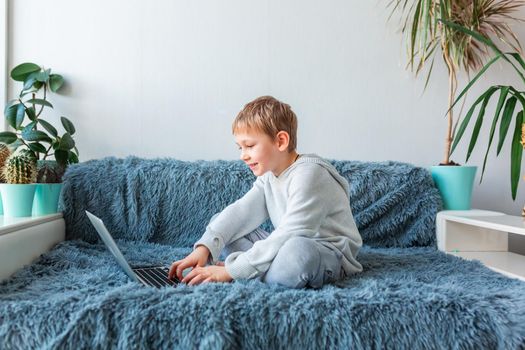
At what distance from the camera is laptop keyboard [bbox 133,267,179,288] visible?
1.05 meters

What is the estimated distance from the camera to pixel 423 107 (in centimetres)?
190

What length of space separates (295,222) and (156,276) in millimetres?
378

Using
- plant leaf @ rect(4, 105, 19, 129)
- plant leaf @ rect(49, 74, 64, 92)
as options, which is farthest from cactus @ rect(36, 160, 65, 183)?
plant leaf @ rect(49, 74, 64, 92)

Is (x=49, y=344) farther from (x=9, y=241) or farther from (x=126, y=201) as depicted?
(x=126, y=201)

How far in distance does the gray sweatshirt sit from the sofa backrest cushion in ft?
0.94

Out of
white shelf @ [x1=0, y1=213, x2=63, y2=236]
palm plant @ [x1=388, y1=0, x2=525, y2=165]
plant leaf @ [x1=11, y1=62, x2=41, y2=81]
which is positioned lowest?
white shelf @ [x1=0, y1=213, x2=63, y2=236]

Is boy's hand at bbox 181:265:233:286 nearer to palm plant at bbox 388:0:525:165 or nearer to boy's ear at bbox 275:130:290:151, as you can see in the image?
boy's ear at bbox 275:130:290:151

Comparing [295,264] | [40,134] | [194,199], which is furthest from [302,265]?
[40,134]

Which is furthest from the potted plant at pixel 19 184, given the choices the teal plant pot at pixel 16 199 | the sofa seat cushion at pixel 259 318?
the sofa seat cushion at pixel 259 318

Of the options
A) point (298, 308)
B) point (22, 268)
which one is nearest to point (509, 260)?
point (298, 308)

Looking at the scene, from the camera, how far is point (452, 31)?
1.69m

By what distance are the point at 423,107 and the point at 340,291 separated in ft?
3.95

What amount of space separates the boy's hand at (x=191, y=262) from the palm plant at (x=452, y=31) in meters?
1.04

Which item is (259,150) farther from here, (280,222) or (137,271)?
(137,271)
